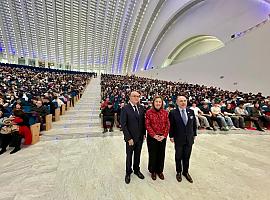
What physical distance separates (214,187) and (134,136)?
1.39 meters

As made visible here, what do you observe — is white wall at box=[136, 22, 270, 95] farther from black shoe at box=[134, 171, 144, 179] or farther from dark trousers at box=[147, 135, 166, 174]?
black shoe at box=[134, 171, 144, 179]

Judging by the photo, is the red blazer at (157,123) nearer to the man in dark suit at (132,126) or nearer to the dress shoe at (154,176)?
the man in dark suit at (132,126)

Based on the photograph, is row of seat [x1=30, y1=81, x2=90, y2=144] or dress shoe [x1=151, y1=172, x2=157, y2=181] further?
row of seat [x1=30, y1=81, x2=90, y2=144]

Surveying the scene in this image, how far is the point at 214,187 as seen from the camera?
8.34 feet

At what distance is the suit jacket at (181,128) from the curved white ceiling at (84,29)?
2716 centimetres

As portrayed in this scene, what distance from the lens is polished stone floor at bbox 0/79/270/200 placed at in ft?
7.79

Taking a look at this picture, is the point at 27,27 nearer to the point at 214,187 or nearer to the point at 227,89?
the point at 227,89

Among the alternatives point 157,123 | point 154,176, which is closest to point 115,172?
point 154,176

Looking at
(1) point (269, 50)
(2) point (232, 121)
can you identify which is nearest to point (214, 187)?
(2) point (232, 121)

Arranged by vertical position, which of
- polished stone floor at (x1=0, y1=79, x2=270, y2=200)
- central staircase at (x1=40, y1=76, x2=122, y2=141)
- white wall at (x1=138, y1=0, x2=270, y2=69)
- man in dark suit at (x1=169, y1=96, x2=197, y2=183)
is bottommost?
polished stone floor at (x1=0, y1=79, x2=270, y2=200)

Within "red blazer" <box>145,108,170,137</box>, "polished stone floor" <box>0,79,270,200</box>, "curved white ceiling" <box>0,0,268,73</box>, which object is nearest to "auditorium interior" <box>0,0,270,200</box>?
"polished stone floor" <box>0,79,270,200</box>

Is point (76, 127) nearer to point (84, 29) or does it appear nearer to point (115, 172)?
point (115, 172)

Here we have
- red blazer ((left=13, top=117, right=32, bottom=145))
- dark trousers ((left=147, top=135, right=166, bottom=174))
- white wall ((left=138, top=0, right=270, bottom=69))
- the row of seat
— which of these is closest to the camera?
dark trousers ((left=147, top=135, right=166, bottom=174))

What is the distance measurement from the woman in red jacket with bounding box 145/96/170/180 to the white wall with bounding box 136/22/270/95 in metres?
11.2
